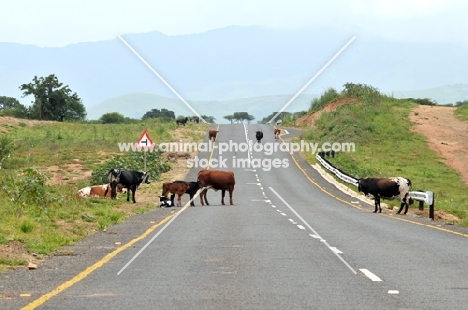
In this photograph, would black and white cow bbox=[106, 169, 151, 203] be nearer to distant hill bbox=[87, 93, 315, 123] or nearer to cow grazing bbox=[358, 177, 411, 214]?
distant hill bbox=[87, 93, 315, 123]

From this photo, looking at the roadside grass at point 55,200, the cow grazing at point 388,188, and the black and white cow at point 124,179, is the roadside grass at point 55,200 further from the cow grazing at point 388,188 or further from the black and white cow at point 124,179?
the cow grazing at point 388,188

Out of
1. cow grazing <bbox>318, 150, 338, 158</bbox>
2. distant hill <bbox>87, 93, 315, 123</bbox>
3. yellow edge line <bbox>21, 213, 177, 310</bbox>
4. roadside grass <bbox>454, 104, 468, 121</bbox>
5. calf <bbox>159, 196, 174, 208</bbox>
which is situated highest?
roadside grass <bbox>454, 104, 468, 121</bbox>

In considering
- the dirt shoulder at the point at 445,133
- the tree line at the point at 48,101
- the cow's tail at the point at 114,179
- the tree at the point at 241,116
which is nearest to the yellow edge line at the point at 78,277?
the cow's tail at the point at 114,179

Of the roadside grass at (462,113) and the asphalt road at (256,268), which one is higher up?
the roadside grass at (462,113)

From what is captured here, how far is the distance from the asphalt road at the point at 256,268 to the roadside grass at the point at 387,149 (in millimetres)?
12810

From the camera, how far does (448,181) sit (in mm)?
52062

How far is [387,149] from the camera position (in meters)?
70.1

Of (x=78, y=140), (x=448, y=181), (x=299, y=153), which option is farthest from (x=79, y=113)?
(x=448, y=181)

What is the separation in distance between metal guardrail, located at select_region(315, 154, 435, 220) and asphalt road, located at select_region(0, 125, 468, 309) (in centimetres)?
406

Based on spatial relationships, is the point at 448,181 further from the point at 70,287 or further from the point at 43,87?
the point at 43,87

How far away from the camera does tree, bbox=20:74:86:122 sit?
118m

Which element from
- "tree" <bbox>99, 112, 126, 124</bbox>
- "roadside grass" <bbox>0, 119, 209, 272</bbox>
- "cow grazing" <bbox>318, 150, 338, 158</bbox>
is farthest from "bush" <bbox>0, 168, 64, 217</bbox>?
"tree" <bbox>99, 112, 126, 124</bbox>

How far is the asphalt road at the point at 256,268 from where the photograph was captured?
375 inches

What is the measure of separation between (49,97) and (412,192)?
95.3 meters
